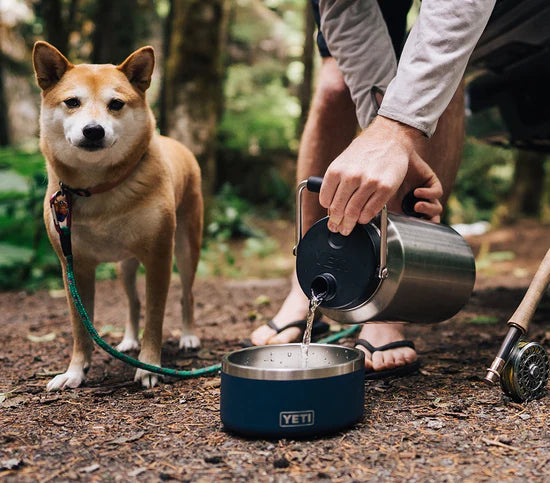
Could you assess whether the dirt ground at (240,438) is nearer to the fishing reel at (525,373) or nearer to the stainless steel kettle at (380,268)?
the fishing reel at (525,373)

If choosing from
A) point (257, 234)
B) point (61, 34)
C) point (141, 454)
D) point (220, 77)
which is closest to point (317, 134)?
point (141, 454)

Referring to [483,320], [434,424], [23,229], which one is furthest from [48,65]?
[23,229]

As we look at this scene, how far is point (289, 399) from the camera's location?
1.62m

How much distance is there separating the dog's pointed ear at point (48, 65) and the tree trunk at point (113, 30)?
27.2 ft

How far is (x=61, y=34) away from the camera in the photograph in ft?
30.6

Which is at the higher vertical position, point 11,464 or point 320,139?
point 320,139

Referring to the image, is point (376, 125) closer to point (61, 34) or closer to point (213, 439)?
point (213, 439)

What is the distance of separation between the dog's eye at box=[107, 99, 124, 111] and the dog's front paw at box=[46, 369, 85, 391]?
106 cm

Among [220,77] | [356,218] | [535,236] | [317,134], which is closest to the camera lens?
[356,218]

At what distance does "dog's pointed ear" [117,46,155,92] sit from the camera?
2467 mm

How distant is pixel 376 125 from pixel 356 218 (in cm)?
32

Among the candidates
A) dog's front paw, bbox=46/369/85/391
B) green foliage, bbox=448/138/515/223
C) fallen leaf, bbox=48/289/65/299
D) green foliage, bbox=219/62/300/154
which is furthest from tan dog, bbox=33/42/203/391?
green foliage, bbox=448/138/515/223

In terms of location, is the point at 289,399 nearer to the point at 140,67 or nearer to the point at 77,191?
the point at 77,191

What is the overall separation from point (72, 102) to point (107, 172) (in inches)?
12.1
